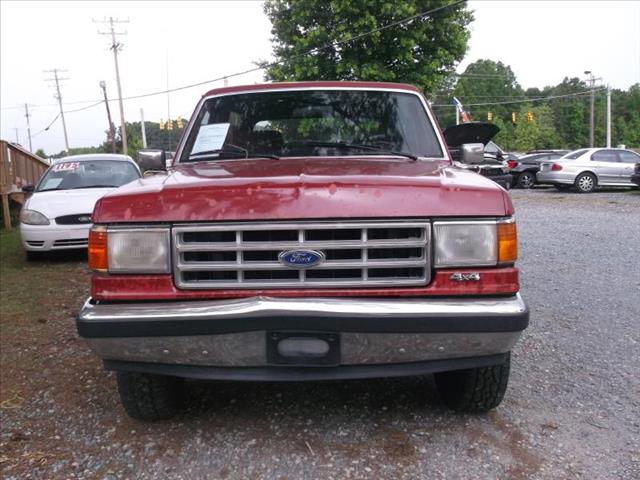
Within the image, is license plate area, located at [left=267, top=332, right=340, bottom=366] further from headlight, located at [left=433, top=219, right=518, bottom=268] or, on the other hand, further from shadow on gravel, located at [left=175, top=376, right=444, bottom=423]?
shadow on gravel, located at [left=175, top=376, right=444, bottom=423]

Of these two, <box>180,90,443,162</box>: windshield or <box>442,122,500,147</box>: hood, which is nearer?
<box>180,90,443,162</box>: windshield

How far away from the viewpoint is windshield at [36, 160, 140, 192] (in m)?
8.76

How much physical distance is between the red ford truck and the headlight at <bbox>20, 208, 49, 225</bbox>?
5.98 metres

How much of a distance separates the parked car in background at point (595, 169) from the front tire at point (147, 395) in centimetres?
1694

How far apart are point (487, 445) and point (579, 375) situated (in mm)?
1176

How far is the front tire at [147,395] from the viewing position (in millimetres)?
2890

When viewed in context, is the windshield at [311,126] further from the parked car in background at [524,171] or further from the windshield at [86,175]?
the parked car in background at [524,171]

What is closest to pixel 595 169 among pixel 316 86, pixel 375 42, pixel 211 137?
pixel 375 42

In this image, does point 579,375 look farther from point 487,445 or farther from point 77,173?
point 77,173

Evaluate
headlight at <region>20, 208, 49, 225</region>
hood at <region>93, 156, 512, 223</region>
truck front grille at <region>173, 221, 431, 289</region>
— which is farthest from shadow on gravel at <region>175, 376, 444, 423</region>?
headlight at <region>20, 208, 49, 225</region>

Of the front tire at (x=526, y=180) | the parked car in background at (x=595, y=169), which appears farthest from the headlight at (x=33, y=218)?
the front tire at (x=526, y=180)

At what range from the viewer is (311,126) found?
392 cm

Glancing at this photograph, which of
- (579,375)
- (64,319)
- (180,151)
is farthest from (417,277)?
(64,319)

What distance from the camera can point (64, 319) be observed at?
17.5 feet
